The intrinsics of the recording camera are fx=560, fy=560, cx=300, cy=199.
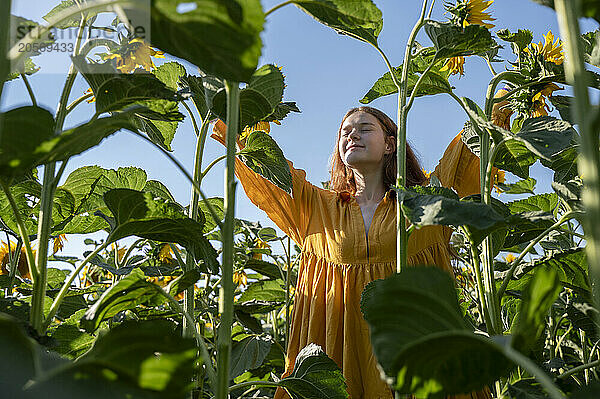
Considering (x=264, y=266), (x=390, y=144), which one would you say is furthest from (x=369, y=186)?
(x=264, y=266)

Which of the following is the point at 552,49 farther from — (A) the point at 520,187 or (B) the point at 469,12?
(A) the point at 520,187

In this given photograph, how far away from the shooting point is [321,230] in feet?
6.38

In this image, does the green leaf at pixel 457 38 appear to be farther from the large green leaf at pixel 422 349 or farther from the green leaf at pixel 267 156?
the large green leaf at pixel 422 349

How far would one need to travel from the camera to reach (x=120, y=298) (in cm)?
79

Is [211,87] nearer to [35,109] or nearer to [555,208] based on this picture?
[35,109]

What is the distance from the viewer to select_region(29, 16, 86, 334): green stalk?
0.79 m

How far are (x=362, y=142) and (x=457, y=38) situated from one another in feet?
3.26

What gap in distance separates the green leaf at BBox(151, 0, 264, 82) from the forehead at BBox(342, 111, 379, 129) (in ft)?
4.92

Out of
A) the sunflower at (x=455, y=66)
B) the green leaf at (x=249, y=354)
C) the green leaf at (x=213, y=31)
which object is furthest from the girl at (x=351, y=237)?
the green leaf at (x=213, y=31)

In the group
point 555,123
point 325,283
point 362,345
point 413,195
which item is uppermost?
point 555,123

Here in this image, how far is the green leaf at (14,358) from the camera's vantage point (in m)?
0.45

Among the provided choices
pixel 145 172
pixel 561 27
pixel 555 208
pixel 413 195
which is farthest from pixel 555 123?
pixel 145 172

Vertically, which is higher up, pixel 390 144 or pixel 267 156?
pixel 390 144

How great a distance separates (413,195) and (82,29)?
25.3 inches
